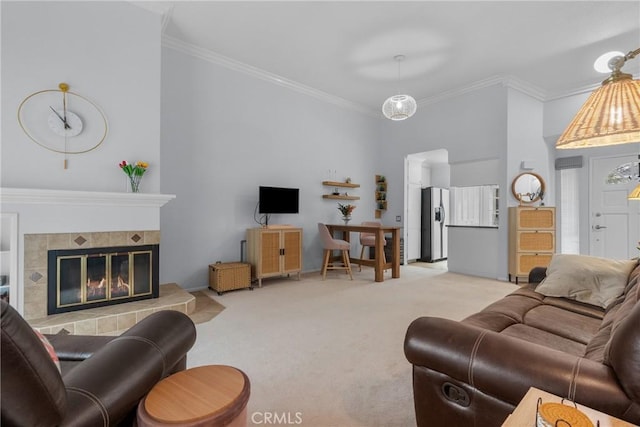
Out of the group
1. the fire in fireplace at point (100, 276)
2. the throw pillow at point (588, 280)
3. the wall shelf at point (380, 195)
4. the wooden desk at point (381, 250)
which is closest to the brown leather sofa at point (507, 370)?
the throw pillow at point (588, 280)

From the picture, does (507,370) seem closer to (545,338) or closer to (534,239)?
(545,338)

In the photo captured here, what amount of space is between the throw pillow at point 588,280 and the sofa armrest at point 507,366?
1.45m

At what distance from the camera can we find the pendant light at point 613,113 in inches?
38.7

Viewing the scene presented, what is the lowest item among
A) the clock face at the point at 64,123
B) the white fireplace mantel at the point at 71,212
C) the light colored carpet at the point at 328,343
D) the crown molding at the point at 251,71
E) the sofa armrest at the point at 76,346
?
the light colored carpet at the point at 328,343

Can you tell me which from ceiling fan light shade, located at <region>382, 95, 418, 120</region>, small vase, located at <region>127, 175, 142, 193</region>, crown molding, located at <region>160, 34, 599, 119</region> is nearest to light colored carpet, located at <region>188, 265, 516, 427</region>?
small vase, located at <region>127, 175, 142, 193</region>

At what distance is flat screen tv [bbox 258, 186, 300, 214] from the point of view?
179 inches

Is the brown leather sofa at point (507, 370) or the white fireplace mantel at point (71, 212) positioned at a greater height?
the white fireplace mantel at point (71, 212)

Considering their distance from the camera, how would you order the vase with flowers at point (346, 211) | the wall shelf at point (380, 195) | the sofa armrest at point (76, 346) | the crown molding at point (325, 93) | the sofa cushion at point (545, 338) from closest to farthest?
the sofa armrest at point (76, 346)
the sofa cushion at point (545, 338)
the crown molding at point (325, 93)
the vase with flowers at point (346, 211)
the wall shelf at point (380, 195)

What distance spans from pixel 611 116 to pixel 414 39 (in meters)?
3.37

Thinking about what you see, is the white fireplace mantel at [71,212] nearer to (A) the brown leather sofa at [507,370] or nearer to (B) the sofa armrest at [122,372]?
(B) the sofa armrest at [122,372]

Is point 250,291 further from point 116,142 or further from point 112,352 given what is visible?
point 112,352

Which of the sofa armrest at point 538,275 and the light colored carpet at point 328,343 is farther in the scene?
the sofa armrest at point 538,275

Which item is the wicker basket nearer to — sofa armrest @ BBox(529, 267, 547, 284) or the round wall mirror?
sofa armrest @ BBox(529, 267, 547, 284)

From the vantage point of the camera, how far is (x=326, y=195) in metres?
5.62
